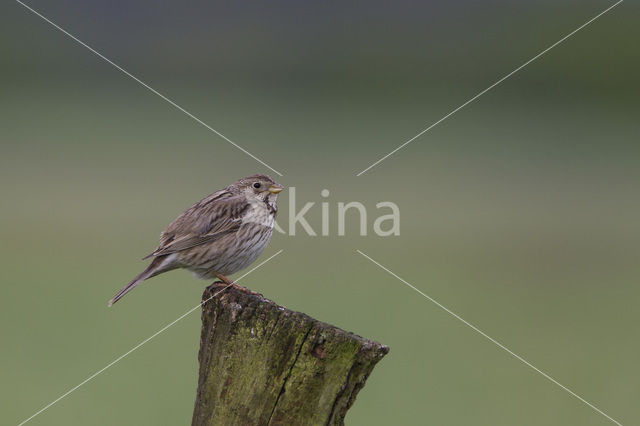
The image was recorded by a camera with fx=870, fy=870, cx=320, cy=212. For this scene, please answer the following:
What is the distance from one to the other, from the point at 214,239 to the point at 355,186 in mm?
17316

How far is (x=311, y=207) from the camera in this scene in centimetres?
2198

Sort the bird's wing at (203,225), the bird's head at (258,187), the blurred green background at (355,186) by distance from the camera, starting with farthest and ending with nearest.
→ the blurred green background at (355,186) < the bird's head at (258,187) < the bird's wing at (203,225)

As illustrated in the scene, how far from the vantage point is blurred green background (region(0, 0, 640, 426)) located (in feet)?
44.1

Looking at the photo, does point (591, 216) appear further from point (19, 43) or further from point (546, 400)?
point (19, 43)

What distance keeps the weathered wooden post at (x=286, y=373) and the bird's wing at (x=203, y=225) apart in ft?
8.11

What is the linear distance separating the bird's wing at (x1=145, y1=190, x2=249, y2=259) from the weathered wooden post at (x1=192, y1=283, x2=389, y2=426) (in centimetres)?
247

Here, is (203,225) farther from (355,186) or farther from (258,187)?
(355,186)

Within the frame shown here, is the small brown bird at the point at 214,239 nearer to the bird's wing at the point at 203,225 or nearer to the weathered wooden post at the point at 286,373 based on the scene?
the bird's wing at the point at 203,225

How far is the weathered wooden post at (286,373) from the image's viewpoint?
14.7 feet

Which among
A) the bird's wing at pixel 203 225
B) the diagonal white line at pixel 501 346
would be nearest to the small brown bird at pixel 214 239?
the bird's wing at pixel 203 225

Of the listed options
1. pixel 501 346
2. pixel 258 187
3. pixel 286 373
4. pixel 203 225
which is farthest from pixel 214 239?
pixel 501 346

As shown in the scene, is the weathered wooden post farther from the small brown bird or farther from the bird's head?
the bird's head

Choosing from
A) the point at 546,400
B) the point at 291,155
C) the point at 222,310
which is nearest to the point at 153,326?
the point at 546,400

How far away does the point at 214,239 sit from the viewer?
7.03 metres
